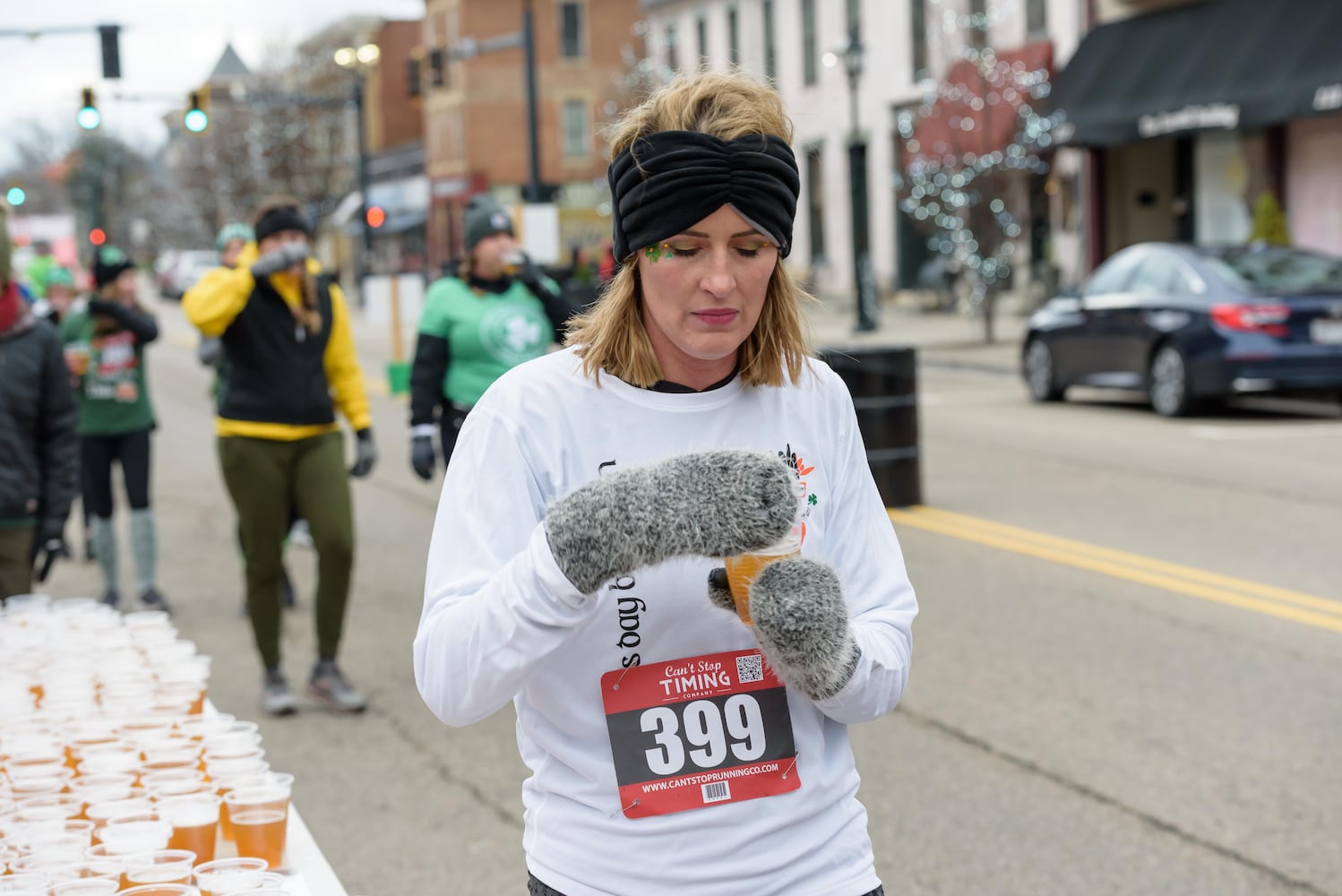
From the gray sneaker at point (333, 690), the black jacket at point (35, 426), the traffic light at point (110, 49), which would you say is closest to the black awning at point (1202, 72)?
the traffic light at point (110, 49)

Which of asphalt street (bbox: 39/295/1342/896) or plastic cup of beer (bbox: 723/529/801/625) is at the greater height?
plastic cup of beer (bbox: 723/529/801/625)

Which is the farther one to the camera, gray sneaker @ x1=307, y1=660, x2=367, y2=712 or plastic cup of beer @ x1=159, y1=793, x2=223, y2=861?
gray sneaker @ x1=307, y1=660, x2=367, y2=712

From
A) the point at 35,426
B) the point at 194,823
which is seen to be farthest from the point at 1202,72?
the point at 194,823

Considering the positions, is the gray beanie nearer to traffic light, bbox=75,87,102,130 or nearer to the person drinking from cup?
the person drinking from cup

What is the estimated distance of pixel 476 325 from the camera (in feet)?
23.9

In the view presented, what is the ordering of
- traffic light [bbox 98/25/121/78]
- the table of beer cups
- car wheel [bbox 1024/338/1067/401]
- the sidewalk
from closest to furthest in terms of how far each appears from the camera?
1. the table of beer cups
2. car wheel [bbox 1024/338/1067/401]
3. the sidewalk
4. traffic light [bbox 98/25/121/78]

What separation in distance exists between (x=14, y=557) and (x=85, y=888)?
10.3ft

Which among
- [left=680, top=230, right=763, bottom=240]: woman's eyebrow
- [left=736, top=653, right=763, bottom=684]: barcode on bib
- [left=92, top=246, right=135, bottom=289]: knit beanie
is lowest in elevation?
[left=736, top=653, right=763, bottom=684]: barcode on bib

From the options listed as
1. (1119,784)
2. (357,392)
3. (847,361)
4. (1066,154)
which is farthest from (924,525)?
(1066,154)

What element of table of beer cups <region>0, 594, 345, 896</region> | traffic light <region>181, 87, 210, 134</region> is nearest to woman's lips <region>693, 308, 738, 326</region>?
table of beer cups <region>0, 594, 345, 896</region>

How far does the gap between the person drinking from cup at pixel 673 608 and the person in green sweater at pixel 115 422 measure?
7.22 m

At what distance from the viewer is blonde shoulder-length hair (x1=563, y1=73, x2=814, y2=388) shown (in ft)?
7.52

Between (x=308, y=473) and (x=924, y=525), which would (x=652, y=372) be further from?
(x=924, y=525)

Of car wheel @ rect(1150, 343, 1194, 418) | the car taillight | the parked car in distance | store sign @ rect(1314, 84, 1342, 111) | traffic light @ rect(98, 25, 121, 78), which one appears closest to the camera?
A: the car taillight
